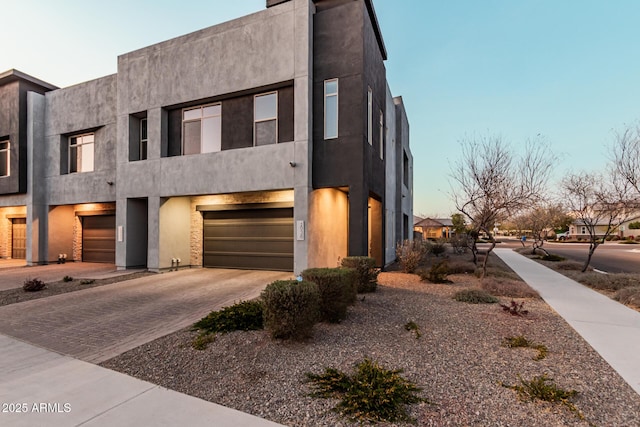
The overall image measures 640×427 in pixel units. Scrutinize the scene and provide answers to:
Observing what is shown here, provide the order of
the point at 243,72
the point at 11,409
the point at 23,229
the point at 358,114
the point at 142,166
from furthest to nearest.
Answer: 1. the point at 23,229
2. the point at 142,166
3. the point at 243,72
4. the point at 358,114
5. the point at 11,409

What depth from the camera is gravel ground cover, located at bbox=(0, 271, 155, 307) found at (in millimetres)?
8320

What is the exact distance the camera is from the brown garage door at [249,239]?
12.2 metres

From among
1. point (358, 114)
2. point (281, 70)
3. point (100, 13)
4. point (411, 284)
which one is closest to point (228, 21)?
point (281, 70)

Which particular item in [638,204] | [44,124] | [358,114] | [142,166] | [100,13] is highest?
[100,13]

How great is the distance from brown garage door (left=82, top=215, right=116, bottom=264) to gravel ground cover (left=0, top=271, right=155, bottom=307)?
5.27m

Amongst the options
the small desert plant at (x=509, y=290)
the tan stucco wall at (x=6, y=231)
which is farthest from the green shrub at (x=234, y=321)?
the tan stucco wall at (x=6, y=231)

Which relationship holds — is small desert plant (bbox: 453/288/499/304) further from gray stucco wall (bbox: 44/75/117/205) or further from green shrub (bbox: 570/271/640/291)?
gray stucco wall (bbox: 44/75/117/205)

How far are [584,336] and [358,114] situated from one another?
8038mm

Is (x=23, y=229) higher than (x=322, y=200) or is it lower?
lower

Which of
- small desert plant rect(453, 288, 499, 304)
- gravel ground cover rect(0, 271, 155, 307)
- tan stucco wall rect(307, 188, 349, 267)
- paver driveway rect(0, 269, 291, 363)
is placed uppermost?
tan stucco wall rect(307, 188, 349, 267)

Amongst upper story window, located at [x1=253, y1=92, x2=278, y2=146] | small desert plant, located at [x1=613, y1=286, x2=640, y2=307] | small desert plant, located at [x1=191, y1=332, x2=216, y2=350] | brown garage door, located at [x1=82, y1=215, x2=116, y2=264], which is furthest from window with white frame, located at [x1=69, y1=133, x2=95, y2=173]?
small desert plant, located at [x1=613, y1=286, x2=640, y2=307]

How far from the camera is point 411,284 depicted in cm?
975

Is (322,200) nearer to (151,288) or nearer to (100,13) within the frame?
(151,288)

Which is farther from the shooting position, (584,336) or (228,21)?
(228,21)
